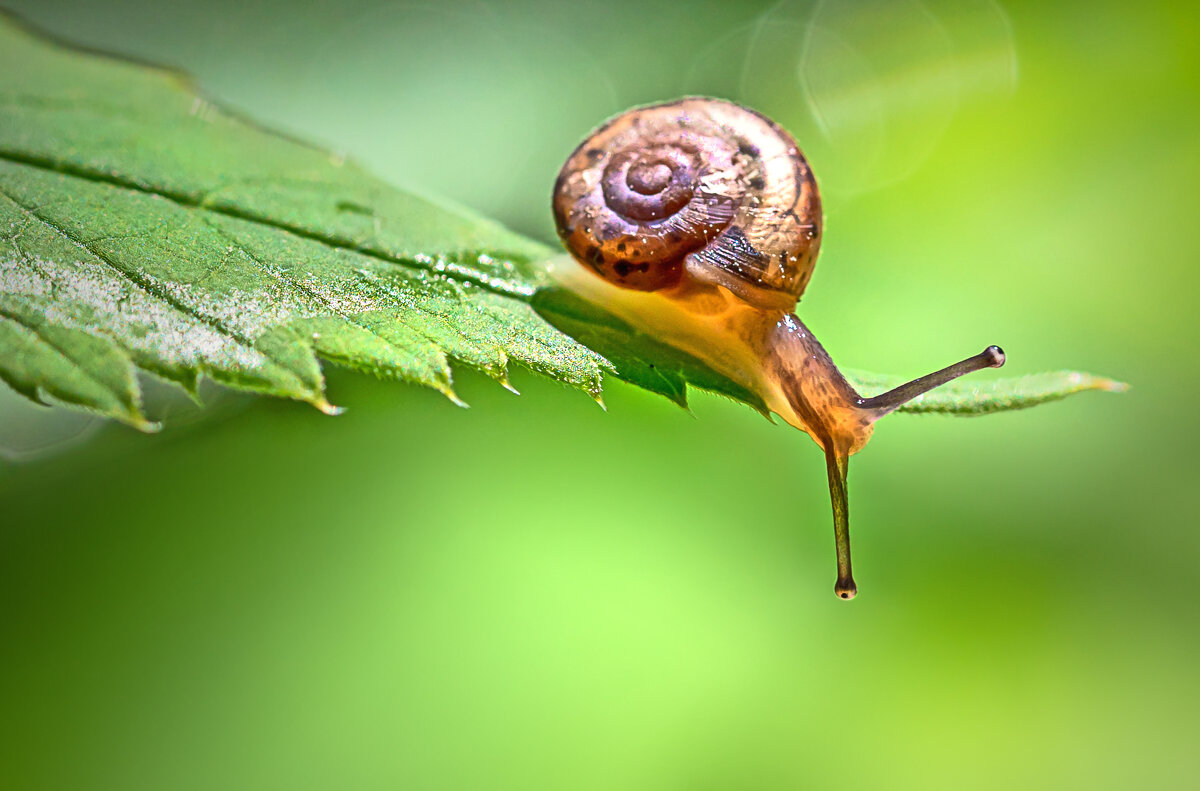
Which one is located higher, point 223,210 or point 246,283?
point 223,210

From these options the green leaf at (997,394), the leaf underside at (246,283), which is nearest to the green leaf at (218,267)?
the leaf underside at (246,283)

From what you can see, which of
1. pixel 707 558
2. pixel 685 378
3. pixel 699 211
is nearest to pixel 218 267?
pixel 685 378

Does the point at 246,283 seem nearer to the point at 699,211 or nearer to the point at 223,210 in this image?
the point at 223,210

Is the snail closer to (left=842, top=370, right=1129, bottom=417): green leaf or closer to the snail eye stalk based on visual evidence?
the snail eye stalk

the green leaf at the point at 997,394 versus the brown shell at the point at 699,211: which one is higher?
the brown shell at the point at 699,211

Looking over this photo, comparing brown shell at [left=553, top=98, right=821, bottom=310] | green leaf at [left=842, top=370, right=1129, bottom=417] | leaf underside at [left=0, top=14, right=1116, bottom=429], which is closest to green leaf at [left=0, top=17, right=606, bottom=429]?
leaf underside at [left=0, top=14, right=1116, bottom=429]

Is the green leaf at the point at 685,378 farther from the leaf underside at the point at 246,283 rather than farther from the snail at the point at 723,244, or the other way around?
the snail at the point at 723,244

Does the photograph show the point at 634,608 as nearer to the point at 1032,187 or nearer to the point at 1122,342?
the point at 1122,342

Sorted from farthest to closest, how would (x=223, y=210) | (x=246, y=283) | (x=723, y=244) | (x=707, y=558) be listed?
(x=707, y=558) → (x=723, y=244) → (x=223, y=210) → (x=246, y=283)
